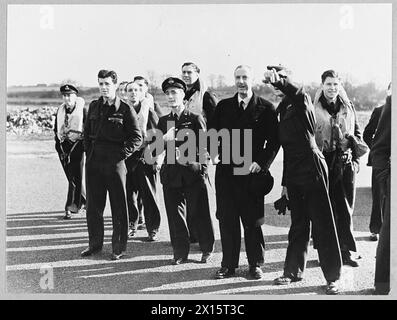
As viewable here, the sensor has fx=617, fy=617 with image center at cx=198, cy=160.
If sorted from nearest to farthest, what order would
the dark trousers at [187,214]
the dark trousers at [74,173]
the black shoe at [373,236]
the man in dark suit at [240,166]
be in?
the man in dark suit at [240,166], the dark trousers at [187,214], the black shoe at [373,236], the dark trousers at [74,173]

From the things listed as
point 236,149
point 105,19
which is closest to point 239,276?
point 236,149

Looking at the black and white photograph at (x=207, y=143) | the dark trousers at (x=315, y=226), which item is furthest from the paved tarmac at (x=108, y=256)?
the dark trousers at (x=315, y=226)

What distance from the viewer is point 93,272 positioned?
5.45 meters

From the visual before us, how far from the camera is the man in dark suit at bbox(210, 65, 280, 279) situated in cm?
511

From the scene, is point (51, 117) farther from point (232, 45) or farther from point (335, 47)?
point (335, 47)

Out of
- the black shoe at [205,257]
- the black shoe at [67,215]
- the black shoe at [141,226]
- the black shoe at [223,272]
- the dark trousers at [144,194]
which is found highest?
the dark trousers at [144,194]

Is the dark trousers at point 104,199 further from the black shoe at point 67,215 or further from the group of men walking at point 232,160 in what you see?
the black shoe at point 67,215

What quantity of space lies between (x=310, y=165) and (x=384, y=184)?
0.86 metres

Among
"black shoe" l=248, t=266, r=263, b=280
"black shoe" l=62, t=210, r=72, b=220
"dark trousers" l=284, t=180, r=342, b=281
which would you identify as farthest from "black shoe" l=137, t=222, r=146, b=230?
"dark trousers" l=284, t=180, r=342, b=281

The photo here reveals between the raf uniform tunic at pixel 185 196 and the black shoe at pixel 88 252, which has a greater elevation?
the raf uniform tunic at pixel 185 196

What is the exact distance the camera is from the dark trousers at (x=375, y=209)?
18.1 feet

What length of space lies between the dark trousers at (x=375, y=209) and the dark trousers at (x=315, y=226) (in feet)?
2.27

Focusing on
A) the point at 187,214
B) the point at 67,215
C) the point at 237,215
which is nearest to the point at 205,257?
the point at 187,214

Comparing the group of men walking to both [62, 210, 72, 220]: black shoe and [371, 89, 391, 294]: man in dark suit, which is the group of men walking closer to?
[371, 89, 391, 294]: man in dark suit
